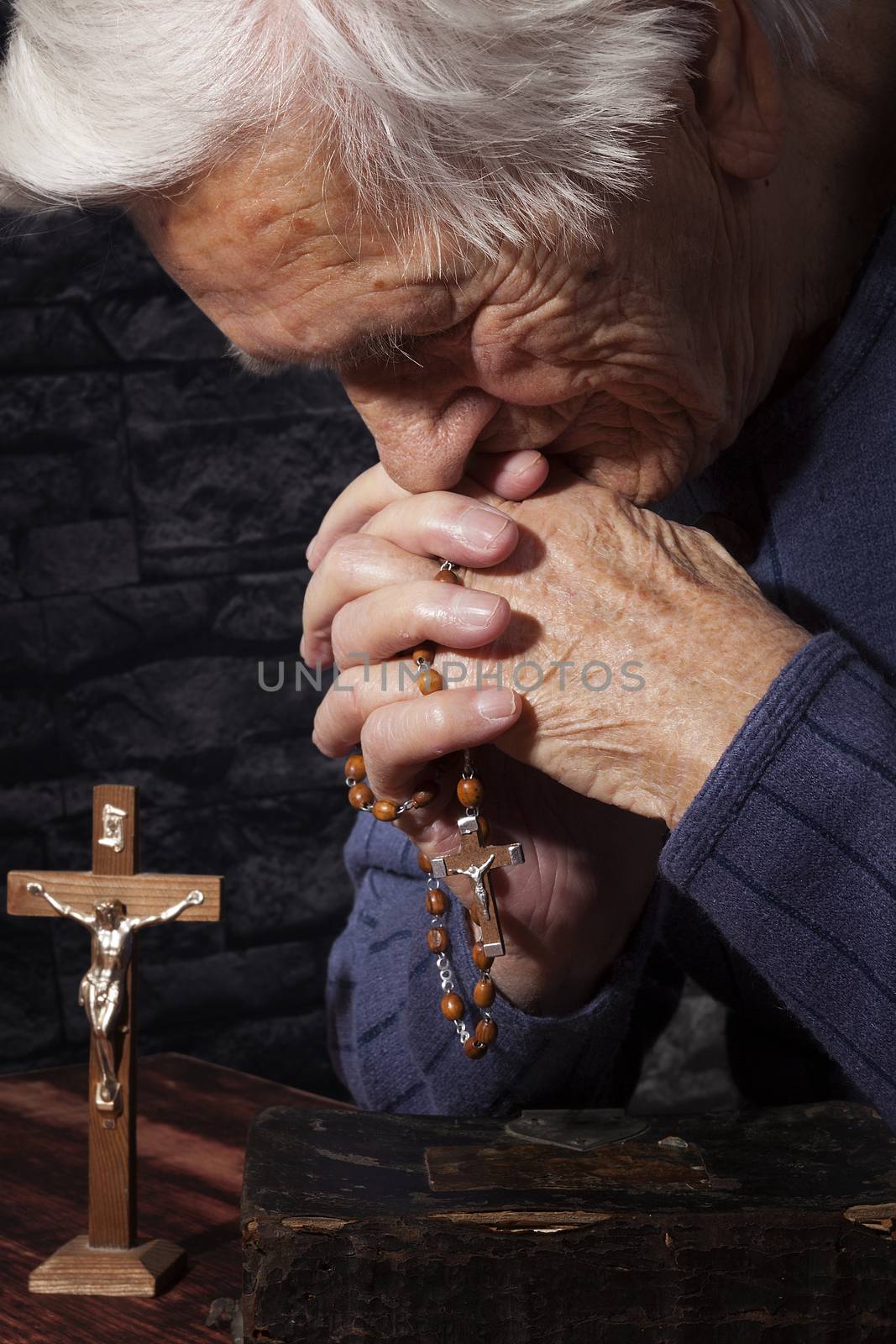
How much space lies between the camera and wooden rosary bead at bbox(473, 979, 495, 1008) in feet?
3.50

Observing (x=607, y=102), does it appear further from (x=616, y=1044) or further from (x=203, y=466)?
(x=203, y=466)

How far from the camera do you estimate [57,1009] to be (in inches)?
82.7

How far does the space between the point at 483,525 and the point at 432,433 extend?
3.1 inches

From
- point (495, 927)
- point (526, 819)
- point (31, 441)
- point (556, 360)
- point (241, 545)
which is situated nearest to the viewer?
point (556, 360)

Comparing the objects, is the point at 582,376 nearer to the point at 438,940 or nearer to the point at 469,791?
the point at 469,791

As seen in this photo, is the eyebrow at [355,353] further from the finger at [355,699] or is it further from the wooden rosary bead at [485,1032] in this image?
the wooden rosary bead at [485,1032]

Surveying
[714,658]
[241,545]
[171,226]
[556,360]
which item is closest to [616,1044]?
[714,658]

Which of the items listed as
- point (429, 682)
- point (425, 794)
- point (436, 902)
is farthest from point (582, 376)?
point (436, 902)

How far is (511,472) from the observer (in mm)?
983

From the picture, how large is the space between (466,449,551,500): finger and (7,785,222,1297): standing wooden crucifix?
42 centimetres

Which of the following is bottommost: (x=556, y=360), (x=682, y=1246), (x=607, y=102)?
(x=682, y=1246)

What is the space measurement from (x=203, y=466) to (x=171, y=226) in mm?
1247

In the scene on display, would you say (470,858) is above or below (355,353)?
below

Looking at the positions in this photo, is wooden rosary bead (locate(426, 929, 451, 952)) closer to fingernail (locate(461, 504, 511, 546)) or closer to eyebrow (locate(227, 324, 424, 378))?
fingernail (locate(461, 504, 511, 546))
